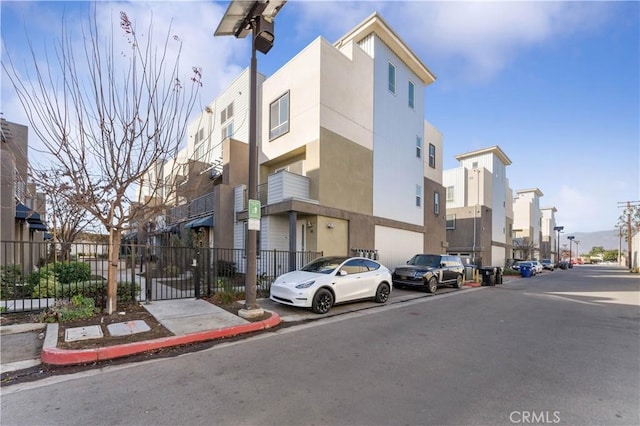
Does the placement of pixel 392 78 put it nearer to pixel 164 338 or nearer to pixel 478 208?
pixel 164 338

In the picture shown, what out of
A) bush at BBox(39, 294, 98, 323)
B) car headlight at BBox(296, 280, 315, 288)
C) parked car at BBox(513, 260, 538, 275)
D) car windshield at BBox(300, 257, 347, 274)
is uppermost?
car windshield at BBox(300, 257, 347, 274)

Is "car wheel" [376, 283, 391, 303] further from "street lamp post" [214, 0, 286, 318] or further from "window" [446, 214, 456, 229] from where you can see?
"window" [446, 214, 456, 229]

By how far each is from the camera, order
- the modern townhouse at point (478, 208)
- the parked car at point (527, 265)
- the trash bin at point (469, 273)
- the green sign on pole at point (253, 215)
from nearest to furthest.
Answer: the green sign on pole at point (253, 215) → the trash bin at point (469, 273) → the parked car at point (527, 265) → the modern townhouse at point (478, 208)

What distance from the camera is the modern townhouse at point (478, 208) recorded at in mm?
32375

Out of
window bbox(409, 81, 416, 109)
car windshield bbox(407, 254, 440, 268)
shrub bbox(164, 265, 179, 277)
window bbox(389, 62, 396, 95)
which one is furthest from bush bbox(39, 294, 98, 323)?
window bbox(409, 81, 416, 109)

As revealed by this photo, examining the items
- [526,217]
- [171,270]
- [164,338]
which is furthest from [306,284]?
[526,217]

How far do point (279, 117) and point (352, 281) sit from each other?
1036cm

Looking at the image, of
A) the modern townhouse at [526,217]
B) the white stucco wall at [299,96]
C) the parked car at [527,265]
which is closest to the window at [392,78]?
the white stucco wall at [299,96]

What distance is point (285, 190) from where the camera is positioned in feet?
44.2

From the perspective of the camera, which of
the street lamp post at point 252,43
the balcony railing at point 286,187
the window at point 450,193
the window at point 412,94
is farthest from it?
the window at point 450,193

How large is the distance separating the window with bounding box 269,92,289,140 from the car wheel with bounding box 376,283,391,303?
357 inches

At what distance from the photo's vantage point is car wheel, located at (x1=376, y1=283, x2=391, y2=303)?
35.8 ft

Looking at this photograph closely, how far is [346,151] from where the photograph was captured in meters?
15.5

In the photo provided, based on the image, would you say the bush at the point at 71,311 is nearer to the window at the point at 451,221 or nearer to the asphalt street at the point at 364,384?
the asphalt street at the point at 364,384
